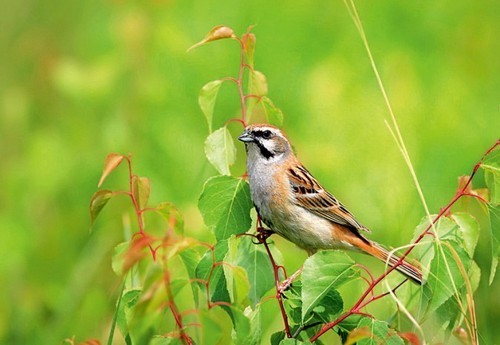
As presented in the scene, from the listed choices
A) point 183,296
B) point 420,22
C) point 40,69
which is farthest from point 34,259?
point 420,22

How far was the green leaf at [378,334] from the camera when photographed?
7.80 ft

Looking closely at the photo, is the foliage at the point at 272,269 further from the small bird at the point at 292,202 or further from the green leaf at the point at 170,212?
the small bird at the point at 292,202

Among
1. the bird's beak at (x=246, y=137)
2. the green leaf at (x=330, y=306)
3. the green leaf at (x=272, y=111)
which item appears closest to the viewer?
the green leaf at (x=330, y=306)

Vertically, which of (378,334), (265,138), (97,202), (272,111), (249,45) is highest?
(249,45)

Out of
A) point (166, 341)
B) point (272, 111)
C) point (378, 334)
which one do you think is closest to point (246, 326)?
point (166, 341)

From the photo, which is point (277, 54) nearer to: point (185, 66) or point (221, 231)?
point (185, 66)

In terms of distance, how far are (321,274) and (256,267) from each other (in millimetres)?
218

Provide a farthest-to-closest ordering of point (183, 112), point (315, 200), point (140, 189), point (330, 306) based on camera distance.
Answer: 1. point (183, 112)
2. point (315, 200)
3. point (330, 306)
4. point (140, 189)

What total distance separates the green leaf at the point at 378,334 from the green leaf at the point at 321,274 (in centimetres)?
10

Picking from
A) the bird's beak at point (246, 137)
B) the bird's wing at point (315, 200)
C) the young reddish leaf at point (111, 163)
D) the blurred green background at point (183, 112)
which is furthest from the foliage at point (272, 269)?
the blurred green background at point (183, 112)

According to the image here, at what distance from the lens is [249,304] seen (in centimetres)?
252

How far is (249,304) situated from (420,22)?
208 inches

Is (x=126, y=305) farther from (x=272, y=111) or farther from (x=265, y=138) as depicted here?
(x=265, y=138)

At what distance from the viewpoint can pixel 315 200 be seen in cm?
387
